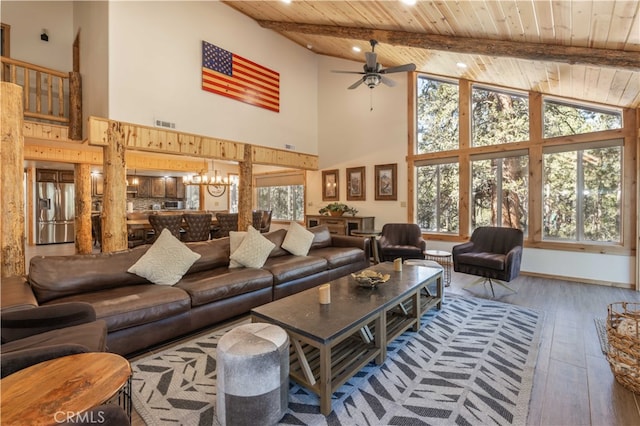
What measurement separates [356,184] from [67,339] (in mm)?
6443

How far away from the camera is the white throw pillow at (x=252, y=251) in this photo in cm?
354

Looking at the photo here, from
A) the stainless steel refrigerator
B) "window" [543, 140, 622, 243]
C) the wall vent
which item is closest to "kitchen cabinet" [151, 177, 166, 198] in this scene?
the stainless steel refrigerator

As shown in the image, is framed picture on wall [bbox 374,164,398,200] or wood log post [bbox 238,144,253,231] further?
framed picture on wall [bbox 374,164,398,200]

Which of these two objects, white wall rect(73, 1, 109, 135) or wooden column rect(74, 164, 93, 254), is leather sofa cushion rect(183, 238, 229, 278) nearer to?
white wall rect(73, 1, 109, 135)

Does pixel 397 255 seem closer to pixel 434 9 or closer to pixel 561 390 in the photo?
pixel 561 390

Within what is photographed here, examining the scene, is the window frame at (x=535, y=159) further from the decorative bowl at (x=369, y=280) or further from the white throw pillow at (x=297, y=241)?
the decorative bowl at (x=369, y=280)

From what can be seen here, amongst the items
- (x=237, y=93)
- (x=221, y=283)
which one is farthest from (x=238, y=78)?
(x=221, y=283)

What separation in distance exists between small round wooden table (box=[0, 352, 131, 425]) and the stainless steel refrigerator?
9833 millimetres

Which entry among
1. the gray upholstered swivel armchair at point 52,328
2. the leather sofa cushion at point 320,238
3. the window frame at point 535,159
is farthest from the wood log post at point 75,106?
the window frame at point 535,159

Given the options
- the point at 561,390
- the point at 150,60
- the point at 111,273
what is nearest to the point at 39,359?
the point at 111,273

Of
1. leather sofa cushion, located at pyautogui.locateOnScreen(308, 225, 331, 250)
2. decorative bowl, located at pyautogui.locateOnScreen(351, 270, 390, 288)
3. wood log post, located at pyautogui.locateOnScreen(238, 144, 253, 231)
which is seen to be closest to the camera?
decorative bowl, located at pyautogui.locateOnScreen(351, 270, 390, 288)

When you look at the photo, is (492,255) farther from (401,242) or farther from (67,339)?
A: (67,339)

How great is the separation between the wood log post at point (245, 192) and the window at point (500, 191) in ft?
15.4

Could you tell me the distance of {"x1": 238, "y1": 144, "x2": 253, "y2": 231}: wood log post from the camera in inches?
256
